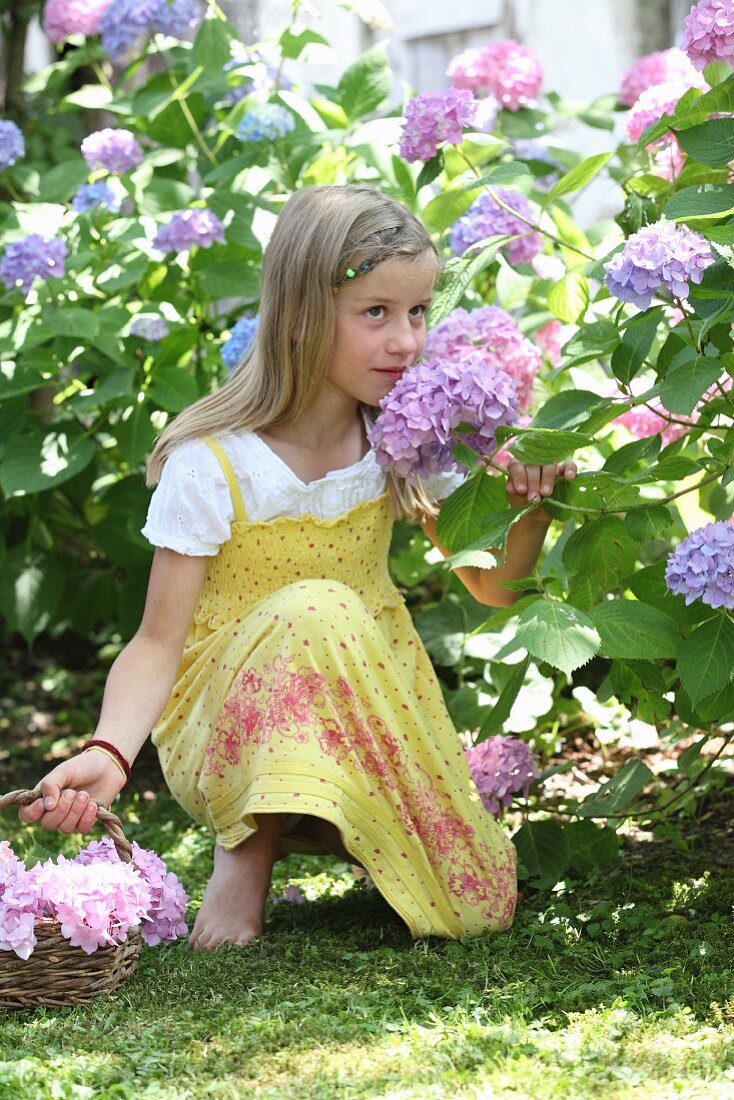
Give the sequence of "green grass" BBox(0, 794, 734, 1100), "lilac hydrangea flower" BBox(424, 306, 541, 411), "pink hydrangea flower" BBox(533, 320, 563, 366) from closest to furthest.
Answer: "green grass" BBox(0, 794, 734, 1100) < "lilac hydrangea flower" BBox(424, 306, 541, 411) < "pink hydrangea flower" BBox(533, 320, 563, 366)

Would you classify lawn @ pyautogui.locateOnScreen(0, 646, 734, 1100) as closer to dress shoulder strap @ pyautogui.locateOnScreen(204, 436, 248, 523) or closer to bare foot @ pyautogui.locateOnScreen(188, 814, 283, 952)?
bare foot @ pyautogui.locateOnScreen(188, 814, 283, 952)

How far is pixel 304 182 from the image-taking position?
9.00 ft

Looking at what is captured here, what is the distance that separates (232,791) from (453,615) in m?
0.89

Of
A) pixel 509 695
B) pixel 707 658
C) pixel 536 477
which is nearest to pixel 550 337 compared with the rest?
pixel 536 477

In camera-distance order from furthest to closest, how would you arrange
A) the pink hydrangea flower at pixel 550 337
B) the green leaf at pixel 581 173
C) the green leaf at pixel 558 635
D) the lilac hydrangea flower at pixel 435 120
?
the pink hydrangea flower at pixel 550 337 < the lilac hydrangea flower at pixel 435 120 < the green leaf at pixel 581 173 < the green leaf at pixel 558 635

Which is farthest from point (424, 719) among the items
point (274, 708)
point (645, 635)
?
point (645, 635)

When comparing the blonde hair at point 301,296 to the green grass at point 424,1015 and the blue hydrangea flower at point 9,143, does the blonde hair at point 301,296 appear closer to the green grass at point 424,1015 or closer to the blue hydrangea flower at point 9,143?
the green grass at point 424,1015

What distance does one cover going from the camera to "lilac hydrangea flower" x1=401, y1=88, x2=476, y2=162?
81.5 inches

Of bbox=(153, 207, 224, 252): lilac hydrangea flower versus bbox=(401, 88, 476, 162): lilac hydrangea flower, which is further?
bbox=(153, 207, 224, 252): lilac hydrangea flower

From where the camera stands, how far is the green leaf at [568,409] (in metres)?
1.86

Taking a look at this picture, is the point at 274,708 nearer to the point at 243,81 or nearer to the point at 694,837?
the point at 694,837

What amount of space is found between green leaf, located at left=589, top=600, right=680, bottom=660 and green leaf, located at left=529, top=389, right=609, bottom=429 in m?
0.27

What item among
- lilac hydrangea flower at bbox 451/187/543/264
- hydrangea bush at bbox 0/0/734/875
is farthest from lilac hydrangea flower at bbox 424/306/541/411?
lilac hydrangea flower at bbox 451/187/543/264

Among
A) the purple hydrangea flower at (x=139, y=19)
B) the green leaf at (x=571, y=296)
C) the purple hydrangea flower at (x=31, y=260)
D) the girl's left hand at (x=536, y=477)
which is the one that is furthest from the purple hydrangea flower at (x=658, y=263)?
the purple hydrangea flower at (x=139, y=19)
